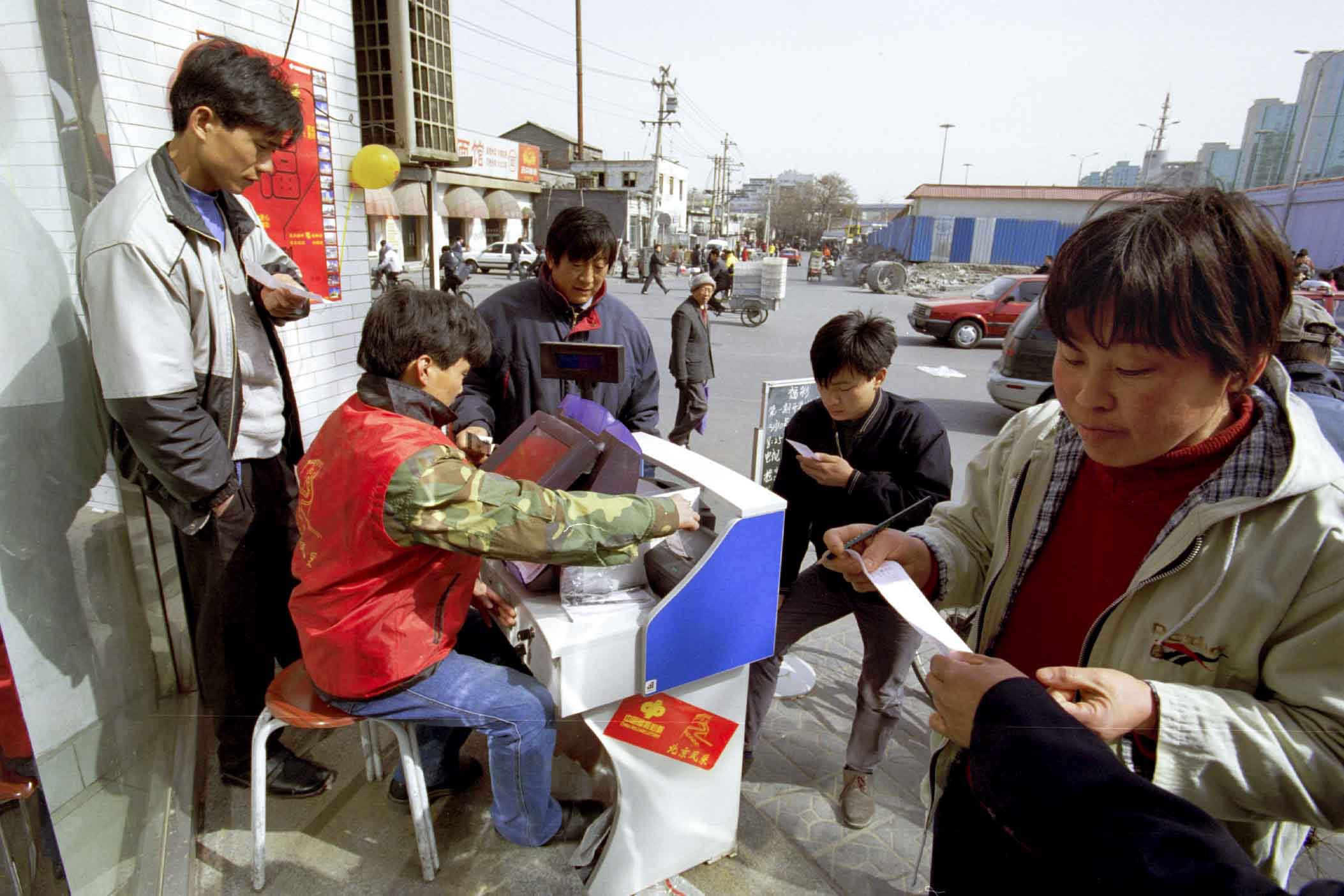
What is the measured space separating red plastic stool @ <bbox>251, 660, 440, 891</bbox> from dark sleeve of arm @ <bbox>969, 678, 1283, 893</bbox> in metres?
1.34

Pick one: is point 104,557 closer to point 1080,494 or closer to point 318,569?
point 318,569

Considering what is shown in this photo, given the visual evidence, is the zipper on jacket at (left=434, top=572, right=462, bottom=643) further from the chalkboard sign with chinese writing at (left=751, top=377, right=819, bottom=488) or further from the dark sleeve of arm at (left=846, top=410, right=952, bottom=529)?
the chalkboard sign with chinese writing at (left=751, top=377, right=819, bottom=488)

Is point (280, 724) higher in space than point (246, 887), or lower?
higher

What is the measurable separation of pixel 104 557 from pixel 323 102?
2.78 metres

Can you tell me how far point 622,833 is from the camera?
5.53 ft

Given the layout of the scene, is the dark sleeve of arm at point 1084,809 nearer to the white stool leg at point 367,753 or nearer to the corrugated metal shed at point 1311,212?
the corrugated metal shed at point 1311,212

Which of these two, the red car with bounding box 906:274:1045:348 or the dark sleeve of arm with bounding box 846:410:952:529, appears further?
the red car with bounding box 906:274:1045:348

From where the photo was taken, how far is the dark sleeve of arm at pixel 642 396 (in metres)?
2.57

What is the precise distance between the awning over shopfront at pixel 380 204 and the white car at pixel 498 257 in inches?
138

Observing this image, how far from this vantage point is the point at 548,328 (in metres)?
2.44

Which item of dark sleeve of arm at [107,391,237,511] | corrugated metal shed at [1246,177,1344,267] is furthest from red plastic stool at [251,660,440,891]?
corrugated metal shed at [1246,177,1344,267]

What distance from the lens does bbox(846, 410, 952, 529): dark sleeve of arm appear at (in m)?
1.88

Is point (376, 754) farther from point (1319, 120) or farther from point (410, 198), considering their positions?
point (410, 198)

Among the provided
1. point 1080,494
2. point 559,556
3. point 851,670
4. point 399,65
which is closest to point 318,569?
point 559,556
